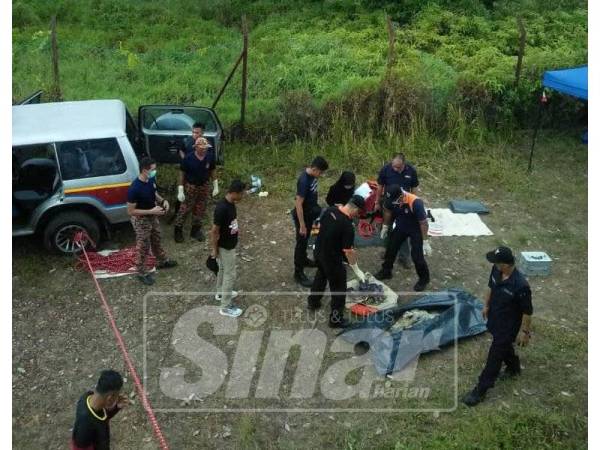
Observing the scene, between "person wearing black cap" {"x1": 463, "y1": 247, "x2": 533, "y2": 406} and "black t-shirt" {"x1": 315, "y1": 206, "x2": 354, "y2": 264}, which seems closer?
"person wearing black cap" {"x1": 463, "y1": 247, "x2": 533, "y2": 406}

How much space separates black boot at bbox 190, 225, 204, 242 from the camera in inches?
346

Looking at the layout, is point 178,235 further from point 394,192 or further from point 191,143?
point 394,192

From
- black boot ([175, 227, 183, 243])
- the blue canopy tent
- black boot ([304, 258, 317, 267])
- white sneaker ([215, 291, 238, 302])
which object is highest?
the blue canopy tent

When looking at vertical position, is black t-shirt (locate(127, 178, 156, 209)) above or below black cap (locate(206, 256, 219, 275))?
above

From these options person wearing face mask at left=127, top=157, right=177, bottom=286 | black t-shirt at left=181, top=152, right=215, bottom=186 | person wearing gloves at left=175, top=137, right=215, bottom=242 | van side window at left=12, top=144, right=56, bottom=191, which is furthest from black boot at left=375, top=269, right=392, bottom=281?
van side window at left=12, top=144, right=56, bottom=191

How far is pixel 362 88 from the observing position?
38.4ft

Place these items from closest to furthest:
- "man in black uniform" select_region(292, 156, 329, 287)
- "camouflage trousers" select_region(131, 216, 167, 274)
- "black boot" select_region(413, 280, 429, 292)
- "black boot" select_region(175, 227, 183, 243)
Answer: "man in black uniform" select_region(292, 156, 329, 287), "camouflage trousers" select_region(131, 216, 167, 274), "black boot" select_region(413, 280, 429, 292), "black boot" select_region(175, 227, 183, 243)

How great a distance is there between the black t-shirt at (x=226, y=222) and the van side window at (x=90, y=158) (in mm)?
2112

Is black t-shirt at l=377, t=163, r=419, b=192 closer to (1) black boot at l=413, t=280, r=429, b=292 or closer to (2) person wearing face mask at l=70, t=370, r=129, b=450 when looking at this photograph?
(1) black boot at l=413, t=280, r=429, b=292

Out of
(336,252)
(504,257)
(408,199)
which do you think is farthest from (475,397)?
(408,199)

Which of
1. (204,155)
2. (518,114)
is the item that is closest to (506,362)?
(204,155)

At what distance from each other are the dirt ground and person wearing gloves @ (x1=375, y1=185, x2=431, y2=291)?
A: 36cm

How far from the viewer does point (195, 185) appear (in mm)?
8469

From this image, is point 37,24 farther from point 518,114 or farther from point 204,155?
point 518,114
